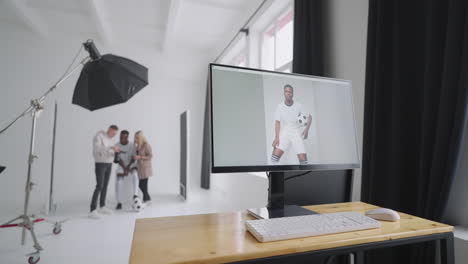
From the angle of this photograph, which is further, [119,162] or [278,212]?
[119,162]

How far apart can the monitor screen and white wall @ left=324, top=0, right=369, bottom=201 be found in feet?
2.37

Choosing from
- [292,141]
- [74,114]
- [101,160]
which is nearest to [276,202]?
[292,141]

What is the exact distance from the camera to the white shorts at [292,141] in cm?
89

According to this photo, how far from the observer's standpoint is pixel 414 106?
1263 mm

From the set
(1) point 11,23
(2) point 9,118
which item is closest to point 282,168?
(2) point 9,118

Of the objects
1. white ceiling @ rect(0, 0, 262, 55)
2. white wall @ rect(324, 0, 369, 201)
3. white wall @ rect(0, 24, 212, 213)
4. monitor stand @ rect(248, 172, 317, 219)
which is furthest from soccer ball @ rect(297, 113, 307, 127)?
white wall @ rect(0, 24, 212, 213)

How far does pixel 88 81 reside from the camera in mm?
2559

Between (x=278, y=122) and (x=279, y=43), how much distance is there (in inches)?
107

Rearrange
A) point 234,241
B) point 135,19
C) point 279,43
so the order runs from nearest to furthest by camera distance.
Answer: point 234,241 → point 279,43 → point 135,19

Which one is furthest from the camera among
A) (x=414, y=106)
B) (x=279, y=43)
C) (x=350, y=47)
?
(x=279, y=43)

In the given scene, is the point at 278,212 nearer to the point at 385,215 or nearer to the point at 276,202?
the point at 276,202

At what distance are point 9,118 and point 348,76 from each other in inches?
205

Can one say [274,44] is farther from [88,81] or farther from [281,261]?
[281,261]

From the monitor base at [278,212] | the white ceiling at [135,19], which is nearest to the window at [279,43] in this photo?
the white ceiling at [135,19]
